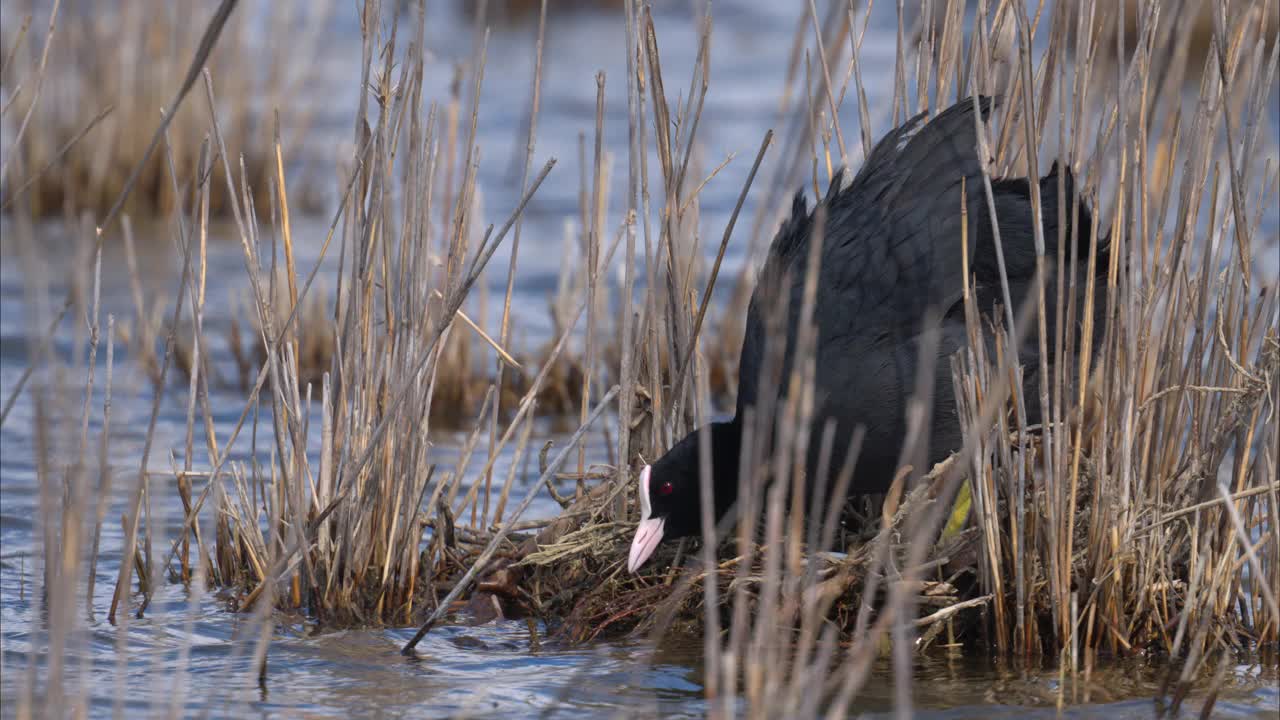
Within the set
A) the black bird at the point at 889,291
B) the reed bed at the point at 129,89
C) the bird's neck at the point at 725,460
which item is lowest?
the bird's neck at the point at 725,460

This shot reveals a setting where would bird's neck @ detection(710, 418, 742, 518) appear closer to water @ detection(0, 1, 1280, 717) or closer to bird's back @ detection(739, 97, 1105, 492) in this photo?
bird's back @ detection(739, 97, 1105, 492)

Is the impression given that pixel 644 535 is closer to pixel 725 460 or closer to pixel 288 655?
pixel 725 460

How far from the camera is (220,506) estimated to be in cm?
384

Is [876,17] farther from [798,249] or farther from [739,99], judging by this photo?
[798,249]

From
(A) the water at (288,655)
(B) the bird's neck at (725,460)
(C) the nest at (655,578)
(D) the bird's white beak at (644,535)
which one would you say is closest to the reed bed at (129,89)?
(A) the water at (288,655)

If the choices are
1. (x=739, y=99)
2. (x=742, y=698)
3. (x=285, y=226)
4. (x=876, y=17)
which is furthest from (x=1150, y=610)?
(x=876, y=17)

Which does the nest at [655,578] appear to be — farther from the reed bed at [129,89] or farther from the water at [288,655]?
the reed bed at [129,89]

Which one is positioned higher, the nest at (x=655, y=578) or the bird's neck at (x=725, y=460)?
the bird's neck at (x=725, y=460)

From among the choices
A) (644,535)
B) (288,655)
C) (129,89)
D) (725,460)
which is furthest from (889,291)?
(129,89)

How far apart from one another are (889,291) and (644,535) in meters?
0.86

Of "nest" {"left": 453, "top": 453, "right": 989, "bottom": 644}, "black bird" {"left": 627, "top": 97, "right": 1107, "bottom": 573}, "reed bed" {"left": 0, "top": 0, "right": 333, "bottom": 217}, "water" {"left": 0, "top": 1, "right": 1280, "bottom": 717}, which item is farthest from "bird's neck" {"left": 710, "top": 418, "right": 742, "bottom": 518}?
"reed bed" {"left": 0, "top": 0, "right": 333, "bottom": 217}

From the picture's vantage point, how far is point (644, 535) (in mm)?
3564

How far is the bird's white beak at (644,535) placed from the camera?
140 inches

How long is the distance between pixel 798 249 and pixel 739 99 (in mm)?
9720
